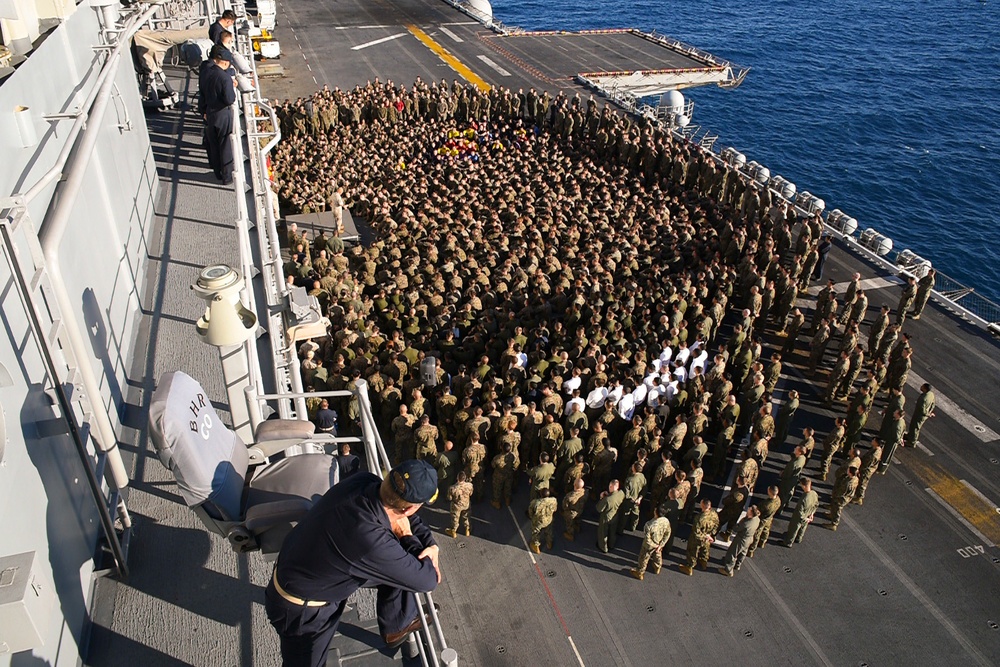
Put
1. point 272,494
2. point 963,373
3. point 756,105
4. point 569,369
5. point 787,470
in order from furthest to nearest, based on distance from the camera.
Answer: point 756,105, point 963,373, point 569,369, point 787,470, point 272,494

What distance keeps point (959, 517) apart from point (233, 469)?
1244cm

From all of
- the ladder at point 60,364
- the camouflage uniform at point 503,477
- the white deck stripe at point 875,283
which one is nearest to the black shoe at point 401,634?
the ladder at point 60,364

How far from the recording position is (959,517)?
494 inches

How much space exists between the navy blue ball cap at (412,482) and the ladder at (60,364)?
2.71m

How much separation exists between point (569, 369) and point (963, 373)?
9545 mm

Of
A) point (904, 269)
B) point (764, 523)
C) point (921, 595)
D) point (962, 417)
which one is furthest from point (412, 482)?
point (904, 269)

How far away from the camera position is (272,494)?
18.2 feet

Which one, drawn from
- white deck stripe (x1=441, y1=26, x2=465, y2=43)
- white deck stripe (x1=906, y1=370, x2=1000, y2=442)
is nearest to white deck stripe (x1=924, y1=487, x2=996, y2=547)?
white deck stripe (x1=906, y1=370, x2=1000, y2=442)

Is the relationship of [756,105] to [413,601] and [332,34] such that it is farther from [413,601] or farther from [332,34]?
[413,601]

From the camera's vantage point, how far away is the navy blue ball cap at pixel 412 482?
412 cm

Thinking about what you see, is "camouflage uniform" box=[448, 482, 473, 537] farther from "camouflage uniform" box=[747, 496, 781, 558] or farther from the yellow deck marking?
the yellow deck marking

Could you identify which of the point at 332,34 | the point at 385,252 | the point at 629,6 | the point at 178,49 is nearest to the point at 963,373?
the point at 385,252

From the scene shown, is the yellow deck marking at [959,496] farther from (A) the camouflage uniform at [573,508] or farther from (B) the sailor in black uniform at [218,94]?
(B) the sailor in black uniform at [218,94]

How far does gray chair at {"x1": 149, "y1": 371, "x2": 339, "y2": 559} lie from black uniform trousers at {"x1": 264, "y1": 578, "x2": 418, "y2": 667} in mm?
621
